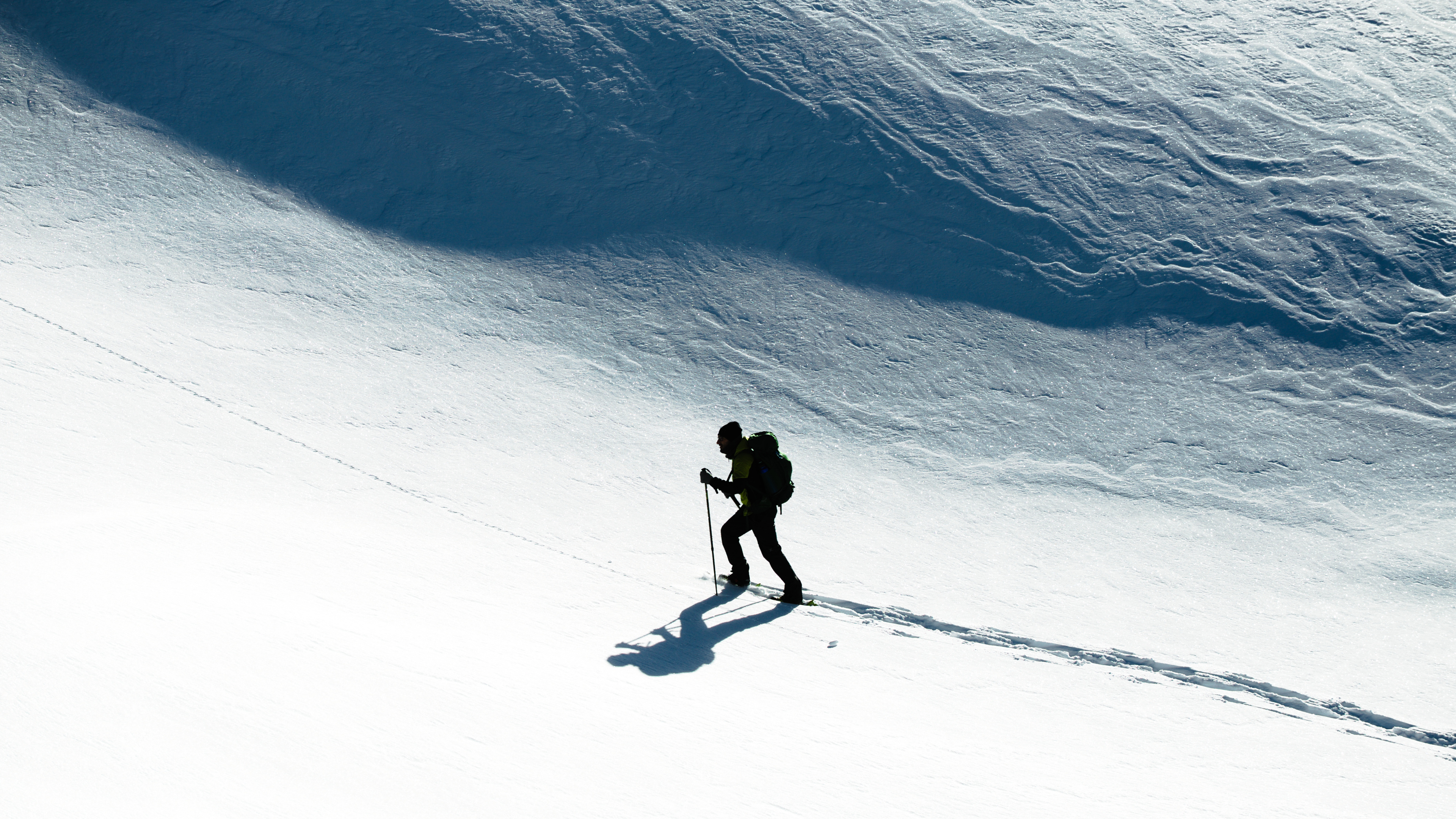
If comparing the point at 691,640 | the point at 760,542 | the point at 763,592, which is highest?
the point at 760,542

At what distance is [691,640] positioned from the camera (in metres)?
6.72

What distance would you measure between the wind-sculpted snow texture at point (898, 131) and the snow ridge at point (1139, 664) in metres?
5.99

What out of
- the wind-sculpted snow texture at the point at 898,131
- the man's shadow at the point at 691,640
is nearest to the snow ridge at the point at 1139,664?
the man's shadow at the point at 691,640

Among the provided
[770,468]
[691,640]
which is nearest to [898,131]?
[770,468]

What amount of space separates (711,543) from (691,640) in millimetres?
975

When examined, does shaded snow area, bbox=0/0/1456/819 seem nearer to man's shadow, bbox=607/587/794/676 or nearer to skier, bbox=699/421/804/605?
man's shadow, bbox=607/587/794/676

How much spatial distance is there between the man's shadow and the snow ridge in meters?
0.17

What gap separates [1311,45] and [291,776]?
16.8 meters

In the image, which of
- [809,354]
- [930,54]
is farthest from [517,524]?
[930,54]

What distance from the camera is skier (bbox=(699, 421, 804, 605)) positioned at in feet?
23.7

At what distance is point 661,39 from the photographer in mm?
15266

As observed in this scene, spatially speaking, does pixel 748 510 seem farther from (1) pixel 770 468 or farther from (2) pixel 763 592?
(2) pixel 763 592

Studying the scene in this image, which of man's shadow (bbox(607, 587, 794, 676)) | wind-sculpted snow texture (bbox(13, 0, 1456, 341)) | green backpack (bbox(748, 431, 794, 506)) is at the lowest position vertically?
man's shadow (bbox(607, 587, 794, 676))

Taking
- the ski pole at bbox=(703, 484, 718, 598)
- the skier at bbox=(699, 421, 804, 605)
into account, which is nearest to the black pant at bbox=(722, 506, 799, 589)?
the skier at bbox=(699, 421, 804, 605)
